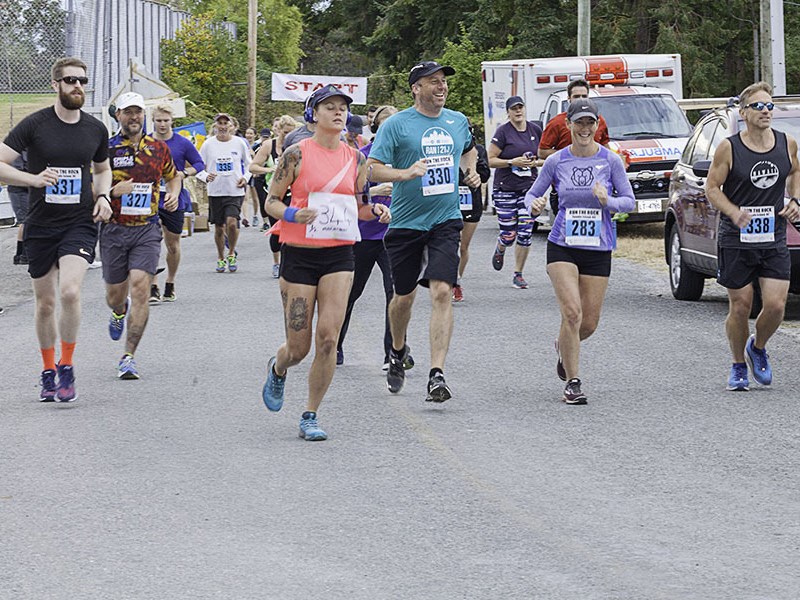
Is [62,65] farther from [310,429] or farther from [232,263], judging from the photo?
[232,263]

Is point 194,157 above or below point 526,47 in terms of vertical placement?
below

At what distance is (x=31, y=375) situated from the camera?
11.2 meters

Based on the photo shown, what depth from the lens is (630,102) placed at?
80.7 ft

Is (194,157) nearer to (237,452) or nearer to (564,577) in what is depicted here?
(237,452)

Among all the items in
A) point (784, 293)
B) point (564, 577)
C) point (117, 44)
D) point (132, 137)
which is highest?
point (117, 44)

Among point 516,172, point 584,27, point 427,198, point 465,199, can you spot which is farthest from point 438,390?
point 584,27

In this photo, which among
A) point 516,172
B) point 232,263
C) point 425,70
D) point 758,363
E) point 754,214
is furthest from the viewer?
point 232,263

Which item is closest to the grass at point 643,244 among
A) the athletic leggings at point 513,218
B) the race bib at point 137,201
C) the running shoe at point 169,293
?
the athletic leggings at point 513,218

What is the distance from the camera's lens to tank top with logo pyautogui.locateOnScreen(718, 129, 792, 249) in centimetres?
1011

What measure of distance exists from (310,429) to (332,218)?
3.62 feet

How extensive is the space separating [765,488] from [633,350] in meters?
4.96

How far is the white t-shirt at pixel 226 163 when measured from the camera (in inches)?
749

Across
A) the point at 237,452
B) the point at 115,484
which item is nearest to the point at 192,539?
the point at 115,484

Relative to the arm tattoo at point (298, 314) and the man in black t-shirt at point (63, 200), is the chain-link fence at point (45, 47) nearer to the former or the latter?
the man in black t-shirt at point (63, 200)
